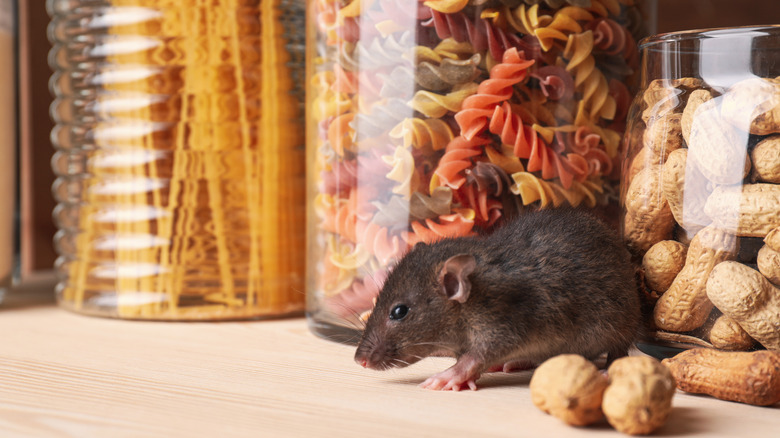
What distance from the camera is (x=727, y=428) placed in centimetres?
57

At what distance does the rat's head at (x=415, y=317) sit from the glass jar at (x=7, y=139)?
2.02 feet

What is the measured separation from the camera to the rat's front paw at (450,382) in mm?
682

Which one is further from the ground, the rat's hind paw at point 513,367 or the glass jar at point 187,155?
the glass jar at point 187,155

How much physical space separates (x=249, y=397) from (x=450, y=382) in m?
0.16

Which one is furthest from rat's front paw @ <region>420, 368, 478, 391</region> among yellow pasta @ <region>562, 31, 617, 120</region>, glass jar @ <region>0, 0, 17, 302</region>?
glass jar @ <region>0, 0, 17, 302</region>

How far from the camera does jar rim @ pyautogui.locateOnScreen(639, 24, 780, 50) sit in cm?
65

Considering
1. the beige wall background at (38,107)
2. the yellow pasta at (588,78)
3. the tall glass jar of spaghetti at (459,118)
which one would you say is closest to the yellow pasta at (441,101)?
the tall glass jar of spaghetti at (459,118)

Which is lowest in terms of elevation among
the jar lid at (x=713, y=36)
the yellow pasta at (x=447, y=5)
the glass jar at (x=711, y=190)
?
the glass jar at (x=711, y=190)

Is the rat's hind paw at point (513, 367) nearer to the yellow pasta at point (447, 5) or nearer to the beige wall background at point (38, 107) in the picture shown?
the yellow pasta at point (447, 5)

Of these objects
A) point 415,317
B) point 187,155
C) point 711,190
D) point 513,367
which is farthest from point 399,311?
point 187,155

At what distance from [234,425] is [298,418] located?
45 mm

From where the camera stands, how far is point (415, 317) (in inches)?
27.5

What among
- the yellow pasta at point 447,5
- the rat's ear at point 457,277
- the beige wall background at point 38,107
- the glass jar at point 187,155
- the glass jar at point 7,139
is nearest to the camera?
the rat's ear at point 457,277

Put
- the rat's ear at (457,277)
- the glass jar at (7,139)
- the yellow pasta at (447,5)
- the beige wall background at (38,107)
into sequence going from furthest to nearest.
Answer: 1. the beige wall background at (38,107)
2. the glass jar at (7,139)
3. the yellow pasta at (447,5)
4. the rat's ear at (457,277)
